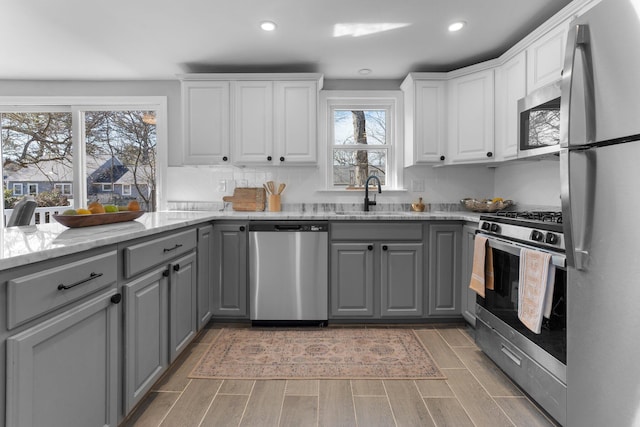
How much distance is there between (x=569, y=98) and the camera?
4.05 ft

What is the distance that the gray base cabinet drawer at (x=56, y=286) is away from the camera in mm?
947

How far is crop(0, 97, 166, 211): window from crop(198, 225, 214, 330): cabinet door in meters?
1.37

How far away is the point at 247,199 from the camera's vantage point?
350cm

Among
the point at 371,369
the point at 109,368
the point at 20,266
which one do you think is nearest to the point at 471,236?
the point at 371,369

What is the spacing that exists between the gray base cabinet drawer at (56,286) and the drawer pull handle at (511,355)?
2.10 metres

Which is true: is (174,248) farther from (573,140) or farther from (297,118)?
(573,140)

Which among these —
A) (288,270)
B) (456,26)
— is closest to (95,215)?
(288,270)

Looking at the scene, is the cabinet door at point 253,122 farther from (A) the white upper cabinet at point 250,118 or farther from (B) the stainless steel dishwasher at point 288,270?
(B) the stainless steel dishwasher at point 288,270

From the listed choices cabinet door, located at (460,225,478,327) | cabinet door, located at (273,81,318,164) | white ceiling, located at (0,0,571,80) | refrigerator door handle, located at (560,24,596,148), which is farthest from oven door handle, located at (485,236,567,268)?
cabinet door, located at (273,81,318,164)

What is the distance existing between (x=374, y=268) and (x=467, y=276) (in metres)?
0.76

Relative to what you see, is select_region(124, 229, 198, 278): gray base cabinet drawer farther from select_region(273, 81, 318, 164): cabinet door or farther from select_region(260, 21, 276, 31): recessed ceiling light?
select_region(260, 21, 276, 31): recessed ceiling light

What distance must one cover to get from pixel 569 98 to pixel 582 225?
46cm

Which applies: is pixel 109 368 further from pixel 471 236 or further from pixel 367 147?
pixel 367 147

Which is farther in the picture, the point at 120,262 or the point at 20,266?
the point at 120,262
